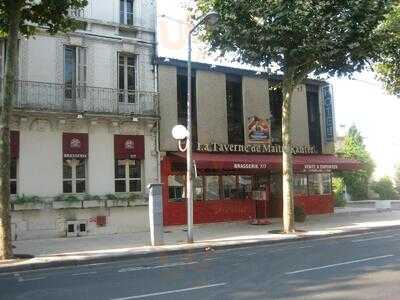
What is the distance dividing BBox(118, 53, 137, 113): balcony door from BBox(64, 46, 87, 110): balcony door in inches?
61.2

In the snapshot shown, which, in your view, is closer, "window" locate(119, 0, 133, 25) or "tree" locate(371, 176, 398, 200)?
"window" locate(119, 0, 133, 25)

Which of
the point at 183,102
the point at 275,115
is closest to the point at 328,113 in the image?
the point at 275,115

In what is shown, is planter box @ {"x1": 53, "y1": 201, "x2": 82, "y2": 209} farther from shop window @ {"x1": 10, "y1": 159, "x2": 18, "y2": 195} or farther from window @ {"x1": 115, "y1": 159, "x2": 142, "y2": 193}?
window @ {"x1": 115, "y1": 159, "x2": 142, "y2": 193}

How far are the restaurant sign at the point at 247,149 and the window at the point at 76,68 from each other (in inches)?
219

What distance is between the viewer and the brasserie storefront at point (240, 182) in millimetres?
21922

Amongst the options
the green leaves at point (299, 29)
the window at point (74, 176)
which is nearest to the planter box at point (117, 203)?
the window at point (74, 176)

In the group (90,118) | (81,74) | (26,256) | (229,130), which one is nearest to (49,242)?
(26,256)

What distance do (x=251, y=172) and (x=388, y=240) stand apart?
8894 millimetres

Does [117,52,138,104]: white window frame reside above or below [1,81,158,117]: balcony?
above

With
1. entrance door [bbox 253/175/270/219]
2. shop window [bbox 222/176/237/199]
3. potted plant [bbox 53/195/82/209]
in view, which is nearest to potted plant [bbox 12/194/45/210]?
potted plant [bbox 53/195/82/209]

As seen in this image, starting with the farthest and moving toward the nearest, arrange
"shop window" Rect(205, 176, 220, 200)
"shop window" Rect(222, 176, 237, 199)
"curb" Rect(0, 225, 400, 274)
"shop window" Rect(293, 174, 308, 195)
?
"shop window" Rect(293, 174, 308, 195) → "shop window" Rect(222, 176, 237, 199) → "shop window" Rect(205, 176, 220, 200) → "curb" Rect(0, 225, 400, 274)

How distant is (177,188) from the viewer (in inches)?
880

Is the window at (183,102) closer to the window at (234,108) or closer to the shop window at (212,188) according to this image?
the shop window at (212,188)

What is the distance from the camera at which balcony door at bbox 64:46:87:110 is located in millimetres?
19984
